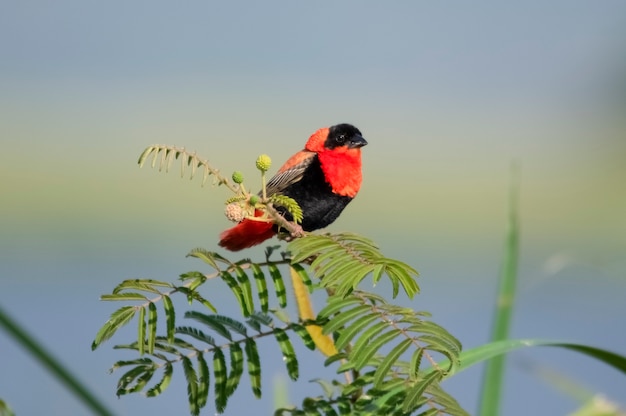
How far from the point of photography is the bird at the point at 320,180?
169cm

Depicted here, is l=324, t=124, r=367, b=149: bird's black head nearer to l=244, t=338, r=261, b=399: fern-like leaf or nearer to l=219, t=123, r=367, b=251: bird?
l=219, t=123, r=367, b=251: bird

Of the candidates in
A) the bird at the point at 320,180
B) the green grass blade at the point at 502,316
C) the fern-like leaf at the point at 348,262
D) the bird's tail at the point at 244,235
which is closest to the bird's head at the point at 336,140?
the bird at the point at 320,180

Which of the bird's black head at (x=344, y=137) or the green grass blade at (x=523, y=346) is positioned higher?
the bird's black head at (x=344, y=137)

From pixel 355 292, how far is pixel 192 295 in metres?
0.17

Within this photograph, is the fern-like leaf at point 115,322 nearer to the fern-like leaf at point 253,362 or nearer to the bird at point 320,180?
the fern-like leaf at point 253,362

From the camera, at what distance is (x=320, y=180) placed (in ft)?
5.70

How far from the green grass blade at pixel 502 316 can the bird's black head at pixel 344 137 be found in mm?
664

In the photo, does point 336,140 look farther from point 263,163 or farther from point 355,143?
point 263,163

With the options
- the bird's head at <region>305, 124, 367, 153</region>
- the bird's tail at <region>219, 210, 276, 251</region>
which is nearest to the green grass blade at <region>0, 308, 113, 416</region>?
the bird's tail at <region>219, 210, 276, 251</region>

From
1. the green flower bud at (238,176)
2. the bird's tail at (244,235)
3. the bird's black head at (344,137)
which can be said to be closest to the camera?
the green flower bud at (238,176)

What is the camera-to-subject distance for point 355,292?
3.00 feet

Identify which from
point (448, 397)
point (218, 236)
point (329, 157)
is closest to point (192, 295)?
point (448, 397)

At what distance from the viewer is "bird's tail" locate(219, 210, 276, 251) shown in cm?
157

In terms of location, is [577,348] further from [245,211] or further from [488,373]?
[245,211]
